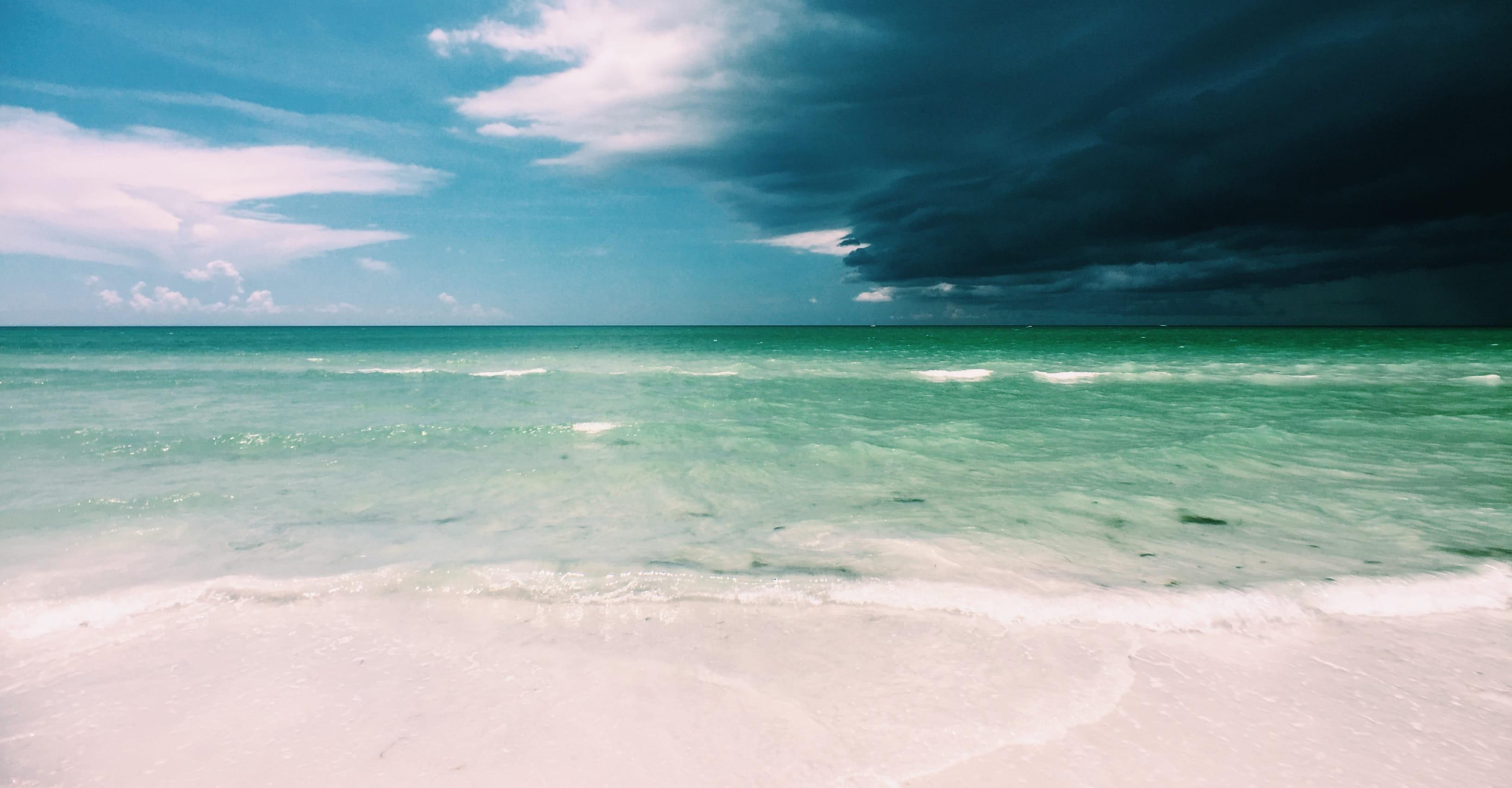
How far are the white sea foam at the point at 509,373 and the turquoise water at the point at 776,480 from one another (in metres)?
6.77

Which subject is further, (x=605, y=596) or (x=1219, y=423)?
(x=1219, y=423)

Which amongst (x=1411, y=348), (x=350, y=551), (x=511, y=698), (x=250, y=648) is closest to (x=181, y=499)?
(x=350, y=551)

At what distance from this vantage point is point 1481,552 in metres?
5.40

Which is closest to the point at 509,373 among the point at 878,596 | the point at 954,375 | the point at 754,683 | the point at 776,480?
the point at 954,375

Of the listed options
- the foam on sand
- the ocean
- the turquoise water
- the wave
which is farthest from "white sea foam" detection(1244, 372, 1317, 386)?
the foam on sand

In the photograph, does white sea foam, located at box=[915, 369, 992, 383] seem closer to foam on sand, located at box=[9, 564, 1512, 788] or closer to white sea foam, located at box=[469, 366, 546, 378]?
white sea foam, located at box=[469, 366, 546, 378]

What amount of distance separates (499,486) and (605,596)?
163 inches

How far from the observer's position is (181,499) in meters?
7.33

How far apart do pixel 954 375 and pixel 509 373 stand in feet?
64.9

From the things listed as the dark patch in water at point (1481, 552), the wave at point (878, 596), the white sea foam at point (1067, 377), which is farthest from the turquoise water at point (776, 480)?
the white sea foam at point (1067, 377)

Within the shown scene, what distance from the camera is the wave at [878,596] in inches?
165

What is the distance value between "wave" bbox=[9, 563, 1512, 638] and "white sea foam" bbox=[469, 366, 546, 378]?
77.6ft

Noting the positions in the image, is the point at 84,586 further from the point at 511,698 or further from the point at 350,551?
the point at 511,698

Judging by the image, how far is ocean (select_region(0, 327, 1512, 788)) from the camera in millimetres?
2846
